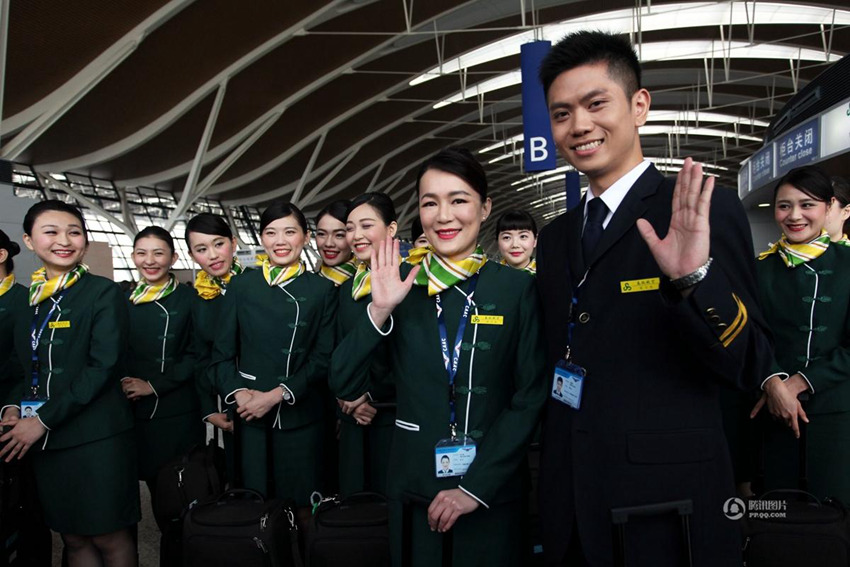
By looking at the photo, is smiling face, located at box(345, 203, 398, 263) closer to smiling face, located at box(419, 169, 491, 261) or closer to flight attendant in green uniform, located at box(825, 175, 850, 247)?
smiling face, located at box(419, 169, 491, 261)

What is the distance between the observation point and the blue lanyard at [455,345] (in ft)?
6.80

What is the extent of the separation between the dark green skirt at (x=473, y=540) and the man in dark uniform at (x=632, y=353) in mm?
317

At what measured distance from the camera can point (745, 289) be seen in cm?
153

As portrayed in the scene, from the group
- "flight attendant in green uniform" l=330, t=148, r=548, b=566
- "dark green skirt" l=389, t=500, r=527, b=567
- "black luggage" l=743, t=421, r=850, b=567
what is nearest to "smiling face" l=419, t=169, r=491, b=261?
"flight attendant in green uniform" l=330, t=148, r=548, b=566

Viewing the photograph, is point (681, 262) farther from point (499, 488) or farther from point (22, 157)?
point (22, 157)

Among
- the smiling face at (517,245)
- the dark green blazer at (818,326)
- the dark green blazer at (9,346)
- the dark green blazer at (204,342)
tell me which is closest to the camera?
the dark green blazer at (818,326)

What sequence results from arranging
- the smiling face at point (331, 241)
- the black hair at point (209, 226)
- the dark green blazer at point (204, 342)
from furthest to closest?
the black hair at point (209, 226) < the smiling face at point (331, 241) < the dark green blazer at point (204, 342)

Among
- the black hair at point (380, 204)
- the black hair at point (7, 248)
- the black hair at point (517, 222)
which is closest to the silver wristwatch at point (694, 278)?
the black hair at point (380, 204)

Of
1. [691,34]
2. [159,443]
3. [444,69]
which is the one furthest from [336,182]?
[159,443]

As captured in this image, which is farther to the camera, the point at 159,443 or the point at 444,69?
the point at 444,69

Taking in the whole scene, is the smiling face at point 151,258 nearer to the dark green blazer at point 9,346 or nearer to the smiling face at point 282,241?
the dark green blazer at point 9,346

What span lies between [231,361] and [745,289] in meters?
2.71

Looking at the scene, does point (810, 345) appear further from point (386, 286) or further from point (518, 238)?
point (518, 238)

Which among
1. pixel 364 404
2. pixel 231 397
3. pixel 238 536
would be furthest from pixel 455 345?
pixel 231 397
